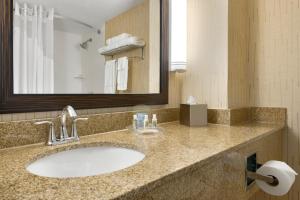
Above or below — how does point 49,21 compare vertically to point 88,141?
above

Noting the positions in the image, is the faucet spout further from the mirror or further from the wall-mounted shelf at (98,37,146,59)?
the wall-mounted shelf at (98,37,146,59)

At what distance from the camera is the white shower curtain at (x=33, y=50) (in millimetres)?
812

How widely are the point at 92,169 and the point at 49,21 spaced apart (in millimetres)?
596

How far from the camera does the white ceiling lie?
0.93 meters

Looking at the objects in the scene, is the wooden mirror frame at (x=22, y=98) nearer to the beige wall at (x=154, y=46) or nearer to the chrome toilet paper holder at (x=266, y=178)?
the beige wall at (x=154, y=46)

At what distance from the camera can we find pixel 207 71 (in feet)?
4.56

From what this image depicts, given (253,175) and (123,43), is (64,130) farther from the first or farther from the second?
(253,175)

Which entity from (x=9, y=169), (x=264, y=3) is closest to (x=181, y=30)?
(x=264, y=3)

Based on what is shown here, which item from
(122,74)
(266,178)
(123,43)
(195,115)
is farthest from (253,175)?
(123,43)

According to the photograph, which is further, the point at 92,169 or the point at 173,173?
the point at 92,169

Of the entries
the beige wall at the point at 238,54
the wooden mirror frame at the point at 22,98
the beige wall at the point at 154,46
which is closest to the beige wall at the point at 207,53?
the beige wall at the point at 238,54

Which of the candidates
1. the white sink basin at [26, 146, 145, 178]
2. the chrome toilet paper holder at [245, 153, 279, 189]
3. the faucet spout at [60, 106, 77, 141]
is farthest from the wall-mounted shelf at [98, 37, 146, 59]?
the chrome toilet paper holder at [245, 153, 279, 189]

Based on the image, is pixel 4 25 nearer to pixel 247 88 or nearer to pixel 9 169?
pixel 9 169

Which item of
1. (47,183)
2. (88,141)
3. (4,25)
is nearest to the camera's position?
(47,183)
